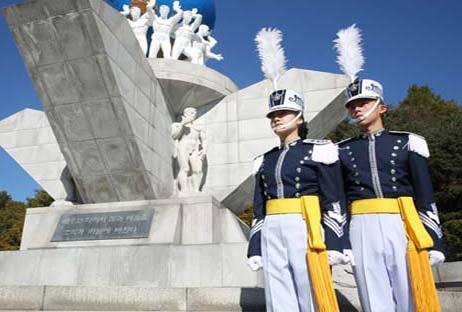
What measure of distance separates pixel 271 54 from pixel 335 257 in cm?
205

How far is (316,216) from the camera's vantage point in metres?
2.90

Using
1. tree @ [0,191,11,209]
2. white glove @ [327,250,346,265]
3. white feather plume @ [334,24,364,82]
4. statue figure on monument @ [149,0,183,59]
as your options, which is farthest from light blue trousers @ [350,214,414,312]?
tree @ [0,191,11,209]

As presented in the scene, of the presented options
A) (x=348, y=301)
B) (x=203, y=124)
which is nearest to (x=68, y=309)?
(x=348, y=301)

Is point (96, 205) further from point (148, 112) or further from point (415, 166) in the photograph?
point (415, 166)

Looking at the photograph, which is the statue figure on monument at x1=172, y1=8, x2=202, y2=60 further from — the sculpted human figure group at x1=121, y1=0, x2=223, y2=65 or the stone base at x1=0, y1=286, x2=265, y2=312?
the stone base at x1=0, y1=286, x2=265, y2=312

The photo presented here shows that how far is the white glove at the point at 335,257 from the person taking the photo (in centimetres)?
284

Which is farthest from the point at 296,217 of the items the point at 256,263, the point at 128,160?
the point at 128,160

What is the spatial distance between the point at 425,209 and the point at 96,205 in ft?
22.1

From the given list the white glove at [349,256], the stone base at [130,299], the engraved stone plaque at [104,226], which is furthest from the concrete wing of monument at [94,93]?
the white glove at [349,256]

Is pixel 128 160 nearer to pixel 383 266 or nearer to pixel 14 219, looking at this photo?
pixel 383 266

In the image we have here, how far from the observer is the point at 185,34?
1358 cm

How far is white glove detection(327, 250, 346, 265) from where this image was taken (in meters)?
2.84

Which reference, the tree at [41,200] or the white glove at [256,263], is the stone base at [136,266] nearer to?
the white glove at [256,263]

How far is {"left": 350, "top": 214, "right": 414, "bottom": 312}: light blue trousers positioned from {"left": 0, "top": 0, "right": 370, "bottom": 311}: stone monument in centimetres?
404
